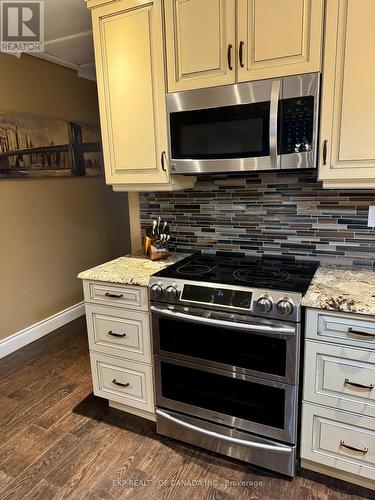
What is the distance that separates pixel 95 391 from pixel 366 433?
58.9 inches

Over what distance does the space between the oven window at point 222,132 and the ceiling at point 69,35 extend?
1071 millimetres

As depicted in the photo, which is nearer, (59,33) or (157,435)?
(157,435)

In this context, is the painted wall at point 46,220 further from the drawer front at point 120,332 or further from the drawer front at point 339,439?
the drawer front at point 339,439

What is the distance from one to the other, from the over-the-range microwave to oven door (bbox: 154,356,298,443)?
3.38 feet

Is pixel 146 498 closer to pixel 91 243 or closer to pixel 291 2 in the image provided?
pixel 291 2

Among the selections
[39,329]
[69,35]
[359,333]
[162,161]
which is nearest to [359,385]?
[359,333]

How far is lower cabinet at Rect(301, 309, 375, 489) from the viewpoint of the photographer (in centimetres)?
141

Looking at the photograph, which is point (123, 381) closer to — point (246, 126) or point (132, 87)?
point (246, 126)

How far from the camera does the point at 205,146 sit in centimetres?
181

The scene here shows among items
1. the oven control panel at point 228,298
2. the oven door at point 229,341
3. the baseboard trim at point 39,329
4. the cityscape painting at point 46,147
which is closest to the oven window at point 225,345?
the oven door at point 229,341

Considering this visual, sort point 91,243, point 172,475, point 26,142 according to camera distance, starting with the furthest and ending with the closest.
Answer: point 91,243 < point 26,142 < point 172,475

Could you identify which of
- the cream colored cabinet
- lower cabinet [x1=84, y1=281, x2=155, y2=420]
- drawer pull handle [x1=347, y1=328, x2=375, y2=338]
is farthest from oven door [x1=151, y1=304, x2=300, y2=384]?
the cream colored cabinet

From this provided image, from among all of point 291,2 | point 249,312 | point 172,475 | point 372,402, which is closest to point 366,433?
point 372,402

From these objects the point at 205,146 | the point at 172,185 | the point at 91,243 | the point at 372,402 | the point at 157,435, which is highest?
the point at 205,146
